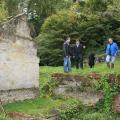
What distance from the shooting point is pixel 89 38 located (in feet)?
147

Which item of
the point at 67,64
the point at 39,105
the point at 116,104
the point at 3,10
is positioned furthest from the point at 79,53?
the point at 3,10

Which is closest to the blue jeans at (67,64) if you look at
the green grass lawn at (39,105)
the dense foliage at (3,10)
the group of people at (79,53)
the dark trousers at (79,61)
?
the group of people at (79,53)

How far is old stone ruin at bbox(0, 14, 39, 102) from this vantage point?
2542 centimetres

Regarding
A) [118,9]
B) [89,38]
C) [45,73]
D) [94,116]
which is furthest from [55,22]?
[94,116]

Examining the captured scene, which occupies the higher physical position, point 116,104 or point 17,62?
point 17,62

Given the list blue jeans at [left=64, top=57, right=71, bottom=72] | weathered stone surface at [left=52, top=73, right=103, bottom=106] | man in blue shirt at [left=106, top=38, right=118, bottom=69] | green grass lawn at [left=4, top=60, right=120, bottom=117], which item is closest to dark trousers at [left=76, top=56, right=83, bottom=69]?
blue jeans at [left=64, top=57, right=71, bottom=72]

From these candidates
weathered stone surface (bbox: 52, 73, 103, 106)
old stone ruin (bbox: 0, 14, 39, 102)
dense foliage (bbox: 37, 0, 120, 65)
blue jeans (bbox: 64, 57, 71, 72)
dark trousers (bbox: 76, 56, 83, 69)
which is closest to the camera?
old stone ruin (bbox: 0, 14, 39, 102)

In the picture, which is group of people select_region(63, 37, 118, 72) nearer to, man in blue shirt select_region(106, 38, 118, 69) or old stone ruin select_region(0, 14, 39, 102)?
man in blue shirt select_region(106, 38, 118, 69)

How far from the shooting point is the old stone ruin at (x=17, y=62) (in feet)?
83.4

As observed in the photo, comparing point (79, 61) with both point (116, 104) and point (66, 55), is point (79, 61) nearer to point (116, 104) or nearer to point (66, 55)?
point (66, 55)

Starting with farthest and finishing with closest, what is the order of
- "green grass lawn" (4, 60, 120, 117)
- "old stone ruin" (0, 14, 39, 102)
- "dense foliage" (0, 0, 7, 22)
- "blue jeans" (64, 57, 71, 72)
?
"dense foliage" (0, 0, 7, 22), "blue jeans" (64, 57, 71, 72), "old stone ruin" (0, 14, 39, 102), "green grass lawn" (4, 60, 120, 117)

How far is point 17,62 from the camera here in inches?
1027

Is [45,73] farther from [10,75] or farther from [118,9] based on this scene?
[118,9]

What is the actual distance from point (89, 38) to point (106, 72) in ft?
62.4
